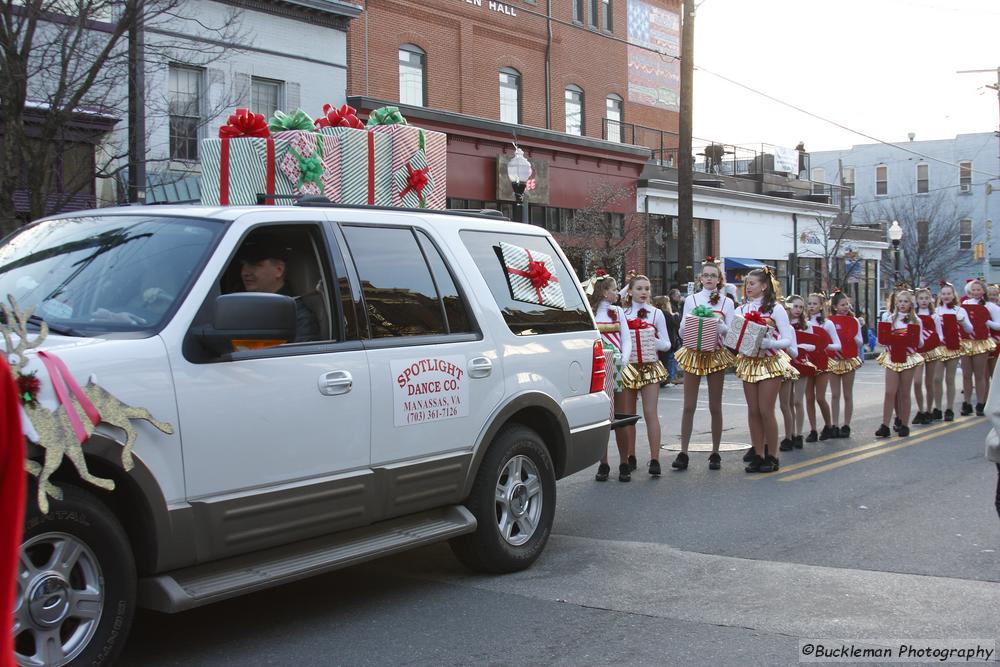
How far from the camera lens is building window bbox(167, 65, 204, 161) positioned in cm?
1873

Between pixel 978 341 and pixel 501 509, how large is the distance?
11.2 metres

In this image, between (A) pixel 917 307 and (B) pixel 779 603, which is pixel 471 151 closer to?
(A) pixel 917 307

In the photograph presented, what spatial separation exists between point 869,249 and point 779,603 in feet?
146

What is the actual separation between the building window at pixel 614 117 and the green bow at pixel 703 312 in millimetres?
23035

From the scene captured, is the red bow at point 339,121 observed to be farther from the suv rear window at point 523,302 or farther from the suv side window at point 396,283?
the suv side window at point 396,283

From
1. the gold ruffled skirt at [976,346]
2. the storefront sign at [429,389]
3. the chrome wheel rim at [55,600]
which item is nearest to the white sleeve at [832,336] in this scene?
the gold ruffled skirt at [976,346]

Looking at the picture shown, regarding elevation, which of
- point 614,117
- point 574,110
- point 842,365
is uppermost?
point 614,117

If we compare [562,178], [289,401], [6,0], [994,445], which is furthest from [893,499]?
[562,178]

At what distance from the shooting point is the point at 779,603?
5.77 m

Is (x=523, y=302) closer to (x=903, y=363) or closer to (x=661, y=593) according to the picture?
(x=661, y=593)

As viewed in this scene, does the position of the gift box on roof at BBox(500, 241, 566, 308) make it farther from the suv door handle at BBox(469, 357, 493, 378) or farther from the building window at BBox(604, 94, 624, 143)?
the building window at BBox(604, 94, 624, 143)

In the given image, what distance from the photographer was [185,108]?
18.5m

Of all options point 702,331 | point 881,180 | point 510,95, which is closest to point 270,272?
point 702,331

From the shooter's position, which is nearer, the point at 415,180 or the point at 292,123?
the point at 292,123
